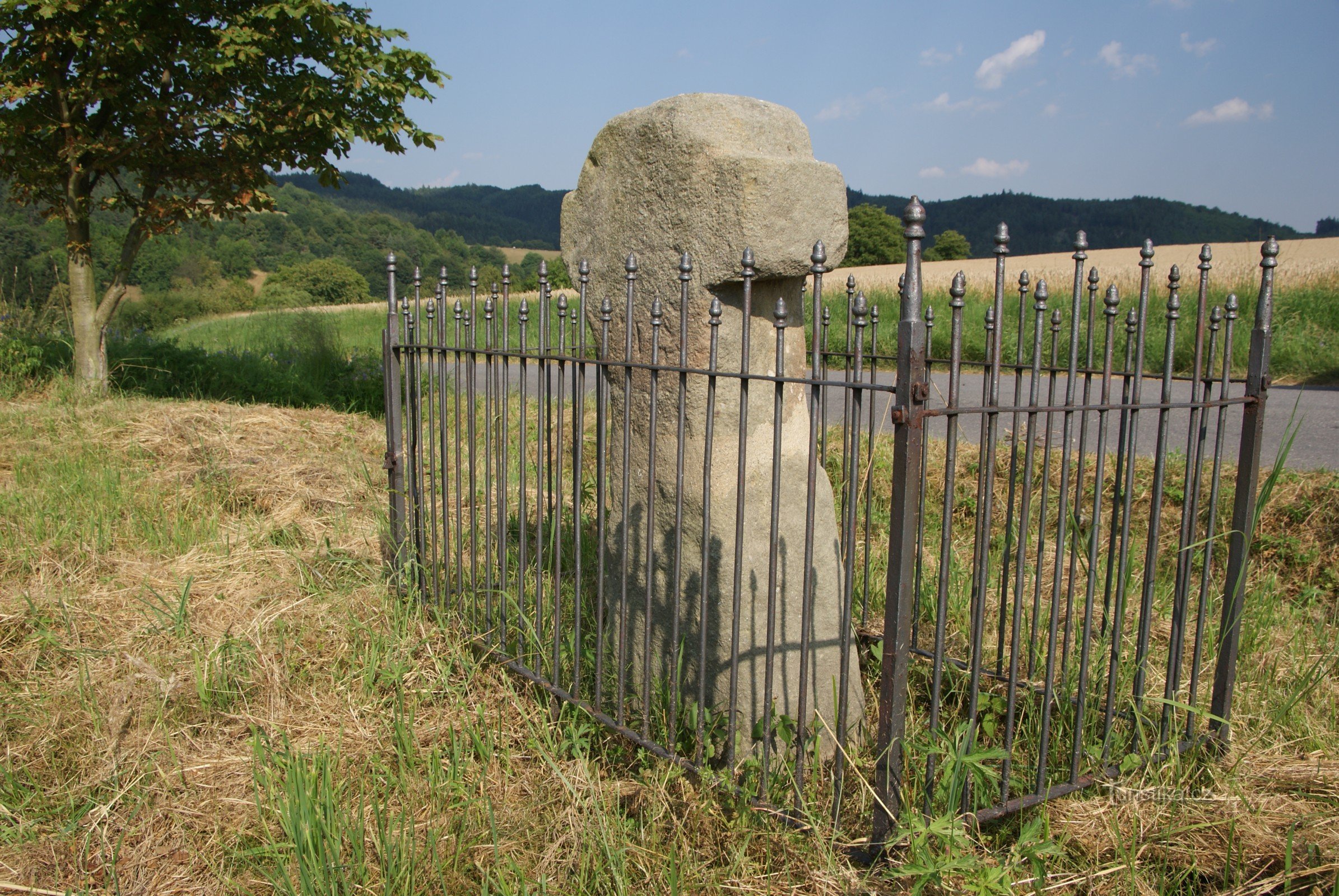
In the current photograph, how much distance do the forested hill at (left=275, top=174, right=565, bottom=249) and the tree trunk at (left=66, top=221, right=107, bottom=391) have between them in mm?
61635

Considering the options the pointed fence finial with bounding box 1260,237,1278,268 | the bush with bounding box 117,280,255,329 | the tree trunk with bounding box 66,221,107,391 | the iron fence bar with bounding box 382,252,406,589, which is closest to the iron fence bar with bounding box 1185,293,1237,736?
the pointed fence finial with bounding box 1260,237,1278,268

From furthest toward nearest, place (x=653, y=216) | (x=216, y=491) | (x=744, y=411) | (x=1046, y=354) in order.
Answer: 1. (x=1046, y=354)
2. (x=216, y=491)
3. (x=653, y=216)
4. (x=744, y=411)

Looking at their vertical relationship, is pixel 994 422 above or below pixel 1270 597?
above

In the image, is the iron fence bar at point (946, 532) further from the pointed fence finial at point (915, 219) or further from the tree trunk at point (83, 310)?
the tree trunk at point (83, 310)

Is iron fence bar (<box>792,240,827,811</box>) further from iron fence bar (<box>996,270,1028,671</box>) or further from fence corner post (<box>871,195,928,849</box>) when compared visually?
iron fence bar (<box>996,270,1028,671</box>)

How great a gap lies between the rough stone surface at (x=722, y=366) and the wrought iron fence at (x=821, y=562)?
0.5 inches

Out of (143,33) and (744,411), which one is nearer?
(744,411)

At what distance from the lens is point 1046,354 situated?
640 cm

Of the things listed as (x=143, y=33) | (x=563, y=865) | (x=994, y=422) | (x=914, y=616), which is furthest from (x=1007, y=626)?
(x=143, y=33)

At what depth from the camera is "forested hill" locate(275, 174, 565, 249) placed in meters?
73.1

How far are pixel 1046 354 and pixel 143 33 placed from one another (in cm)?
740

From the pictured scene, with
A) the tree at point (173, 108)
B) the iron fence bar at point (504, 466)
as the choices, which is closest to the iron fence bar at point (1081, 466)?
the iron fence bar at point (504, 466)

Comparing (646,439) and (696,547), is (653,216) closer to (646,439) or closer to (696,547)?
(646,439)

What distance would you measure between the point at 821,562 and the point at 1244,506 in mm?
1320
